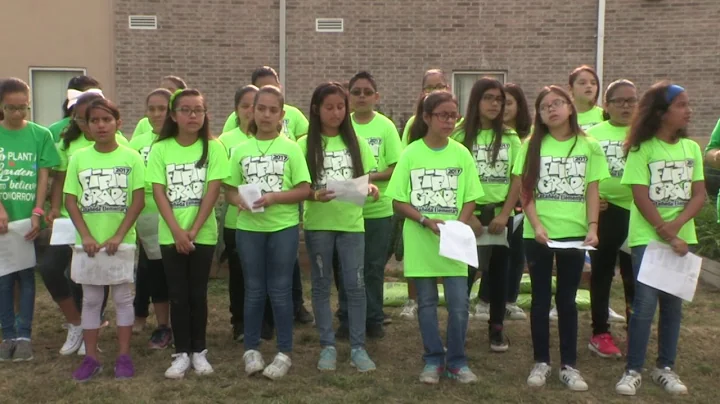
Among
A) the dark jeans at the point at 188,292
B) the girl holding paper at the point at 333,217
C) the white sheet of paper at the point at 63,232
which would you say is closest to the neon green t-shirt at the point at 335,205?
the girl holding paper at the point at 333,217

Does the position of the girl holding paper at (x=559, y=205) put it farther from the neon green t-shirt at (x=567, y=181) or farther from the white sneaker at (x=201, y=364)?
the white sneaker at (x=201, y=364)

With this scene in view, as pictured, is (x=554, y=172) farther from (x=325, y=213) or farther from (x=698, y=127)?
(x=698, y=127)

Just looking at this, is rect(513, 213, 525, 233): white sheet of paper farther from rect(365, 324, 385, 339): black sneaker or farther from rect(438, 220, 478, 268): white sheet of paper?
rect(365, 324, 385, 339): black sneaker

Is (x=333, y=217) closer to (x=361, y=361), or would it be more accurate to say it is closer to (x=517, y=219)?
(x=361, y=361)

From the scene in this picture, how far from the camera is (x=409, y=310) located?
6.35 meters

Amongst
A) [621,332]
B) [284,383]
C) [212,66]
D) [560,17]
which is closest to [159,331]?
[284,383]

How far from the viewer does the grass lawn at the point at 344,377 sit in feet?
14.5

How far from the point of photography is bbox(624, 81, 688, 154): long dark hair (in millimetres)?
4465

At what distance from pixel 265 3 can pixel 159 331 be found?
315 inches

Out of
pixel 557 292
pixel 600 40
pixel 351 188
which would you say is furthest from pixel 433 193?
pixel 600 40

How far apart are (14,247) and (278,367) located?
79.9 inches

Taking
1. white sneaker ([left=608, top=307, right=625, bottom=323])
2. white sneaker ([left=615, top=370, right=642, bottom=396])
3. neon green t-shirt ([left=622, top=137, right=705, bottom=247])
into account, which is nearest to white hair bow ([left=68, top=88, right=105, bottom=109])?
neon green t-shirt ([left=622, top=137, right=705, bottom=247])

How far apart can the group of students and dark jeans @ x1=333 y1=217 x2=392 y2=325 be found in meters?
0.35

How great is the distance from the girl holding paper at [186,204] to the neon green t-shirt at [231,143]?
1.91 ft
